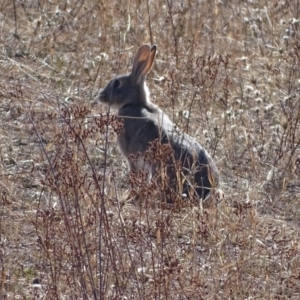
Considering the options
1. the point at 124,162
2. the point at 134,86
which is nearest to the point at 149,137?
the point at 124,162

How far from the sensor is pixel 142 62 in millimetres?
7105

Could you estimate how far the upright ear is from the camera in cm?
703

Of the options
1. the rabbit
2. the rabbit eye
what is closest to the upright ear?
the rabbit

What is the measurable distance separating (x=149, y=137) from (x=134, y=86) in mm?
898

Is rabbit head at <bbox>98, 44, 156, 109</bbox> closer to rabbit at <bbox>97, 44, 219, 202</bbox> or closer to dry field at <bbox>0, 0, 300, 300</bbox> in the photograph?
rabbit at <bbox>97, 44, 219, 202</bbox>

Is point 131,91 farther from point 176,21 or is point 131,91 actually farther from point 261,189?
point 176,21

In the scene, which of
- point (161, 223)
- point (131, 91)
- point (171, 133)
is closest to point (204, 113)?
point (131, 91)

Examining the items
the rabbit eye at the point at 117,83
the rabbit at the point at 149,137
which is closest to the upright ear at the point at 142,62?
the rabbit at the point at 149,137

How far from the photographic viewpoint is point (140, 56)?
7062 millimetres

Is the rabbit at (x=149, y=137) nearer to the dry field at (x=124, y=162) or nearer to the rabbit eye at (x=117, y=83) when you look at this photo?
the rabbit eye at (x=117, y=83)

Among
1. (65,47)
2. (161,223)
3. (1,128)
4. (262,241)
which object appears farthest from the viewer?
(65,47)

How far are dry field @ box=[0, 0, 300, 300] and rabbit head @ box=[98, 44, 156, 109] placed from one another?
0.48ft

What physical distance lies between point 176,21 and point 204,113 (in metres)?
1.89

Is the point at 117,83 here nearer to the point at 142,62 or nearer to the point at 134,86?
the point at 134,86
